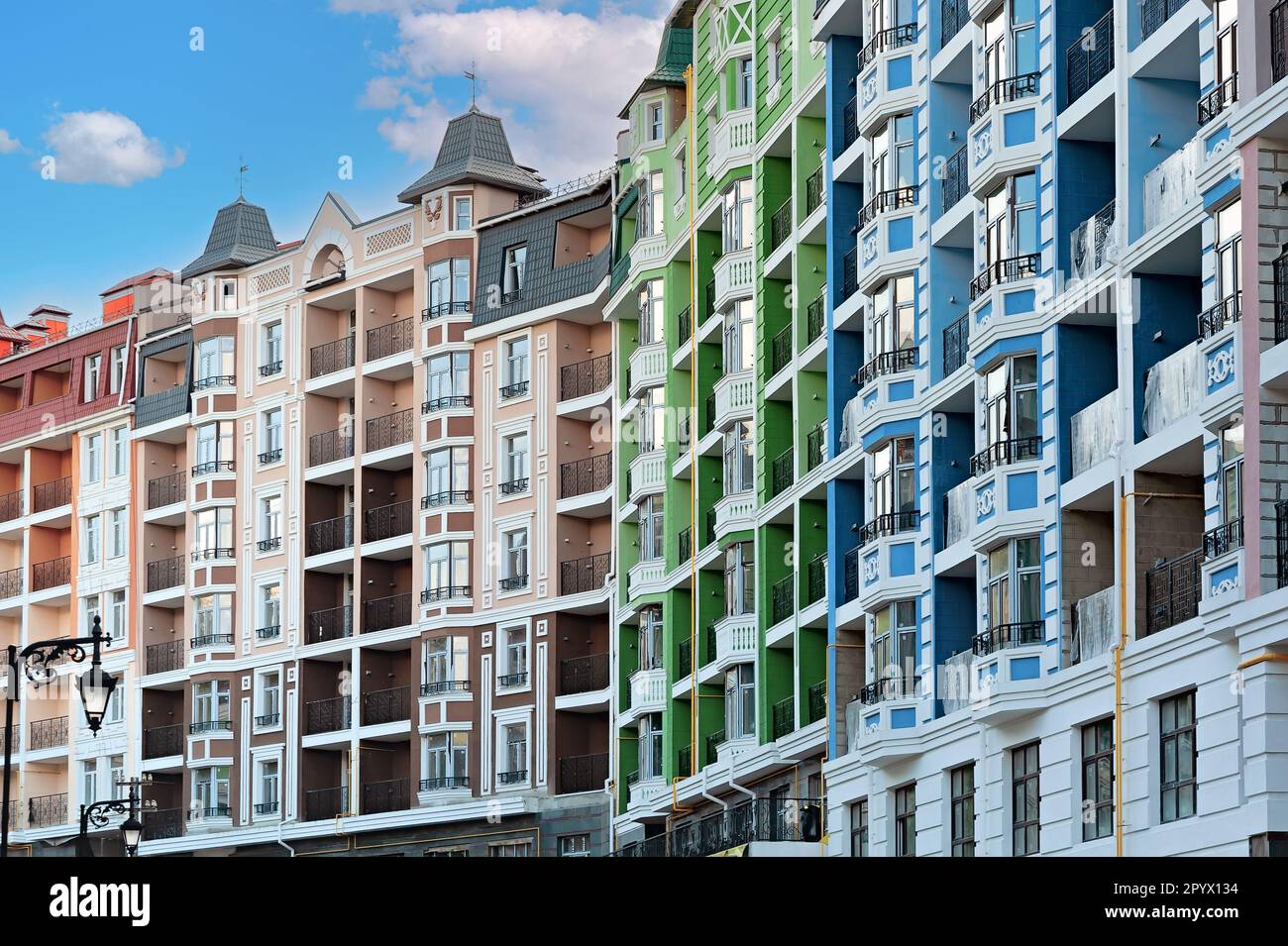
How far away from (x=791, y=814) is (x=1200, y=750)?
60.3ft

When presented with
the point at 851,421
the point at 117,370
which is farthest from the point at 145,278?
the point at 851,421

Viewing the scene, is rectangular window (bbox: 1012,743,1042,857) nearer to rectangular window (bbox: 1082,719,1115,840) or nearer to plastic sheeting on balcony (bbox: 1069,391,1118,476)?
rectangular window (bbox: 1082,719,1115,840)

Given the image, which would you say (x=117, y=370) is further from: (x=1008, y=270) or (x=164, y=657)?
(x=1008, y=270)

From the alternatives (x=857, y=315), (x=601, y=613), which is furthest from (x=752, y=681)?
(x=601, y=613)

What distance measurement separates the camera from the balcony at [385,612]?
72.1m

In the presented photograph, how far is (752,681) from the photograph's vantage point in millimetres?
53156

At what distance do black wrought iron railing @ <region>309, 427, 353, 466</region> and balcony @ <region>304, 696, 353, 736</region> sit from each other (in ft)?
25.9

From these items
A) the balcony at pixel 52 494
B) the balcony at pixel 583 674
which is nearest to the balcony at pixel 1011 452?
the balcony at pixel 583 674

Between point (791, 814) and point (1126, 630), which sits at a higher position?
point (1126, 630)

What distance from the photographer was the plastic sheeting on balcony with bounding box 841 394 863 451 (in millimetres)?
45688

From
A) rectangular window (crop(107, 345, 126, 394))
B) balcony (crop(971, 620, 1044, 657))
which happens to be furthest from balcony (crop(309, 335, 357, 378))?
balcony (crop(971, 620, 1044, 657))

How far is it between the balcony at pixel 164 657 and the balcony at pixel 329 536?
7675 mm
